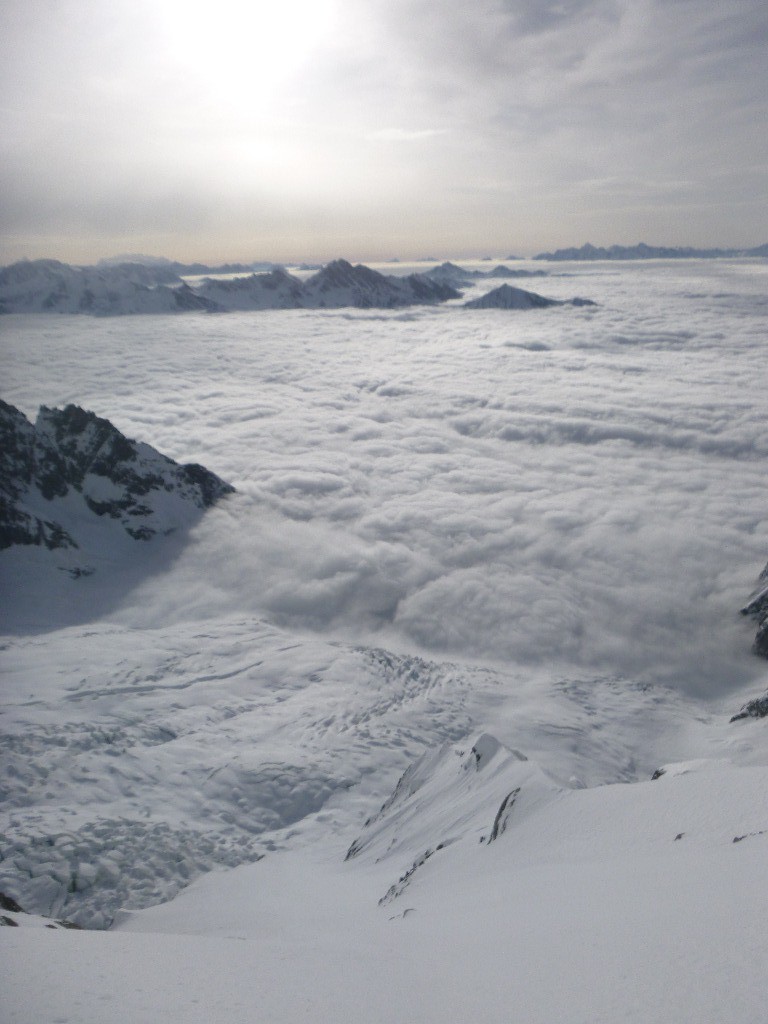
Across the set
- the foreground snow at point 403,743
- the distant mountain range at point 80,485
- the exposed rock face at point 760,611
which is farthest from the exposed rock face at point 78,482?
the exposed rock face at point 760,611

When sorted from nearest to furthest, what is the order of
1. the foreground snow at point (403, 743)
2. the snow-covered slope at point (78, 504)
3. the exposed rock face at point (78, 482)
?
the foreground snow at point (403, 743), the snow-covered slope at point (78, 504), the exposed rock face at point (78, 482)

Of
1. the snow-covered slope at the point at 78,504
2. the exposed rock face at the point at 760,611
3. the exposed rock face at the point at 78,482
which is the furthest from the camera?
the exposed rock face at the point at 78,482

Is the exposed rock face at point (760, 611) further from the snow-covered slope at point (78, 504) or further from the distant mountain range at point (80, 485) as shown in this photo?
the distant mountain range at point (80, 485)

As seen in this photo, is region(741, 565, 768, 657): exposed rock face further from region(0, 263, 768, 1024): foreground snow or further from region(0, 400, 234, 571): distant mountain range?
region(0, 400, 234, 571): distant mountain range

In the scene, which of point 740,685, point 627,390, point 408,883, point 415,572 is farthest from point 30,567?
point 627,390

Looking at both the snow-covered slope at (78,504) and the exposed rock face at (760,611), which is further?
the snow-covered slope at (78,504)

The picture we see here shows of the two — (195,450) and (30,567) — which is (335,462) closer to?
(195,450)

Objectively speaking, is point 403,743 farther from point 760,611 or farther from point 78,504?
point 78,504

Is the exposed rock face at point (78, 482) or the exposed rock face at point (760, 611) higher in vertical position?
the exposed rock face at point (78, 482)
